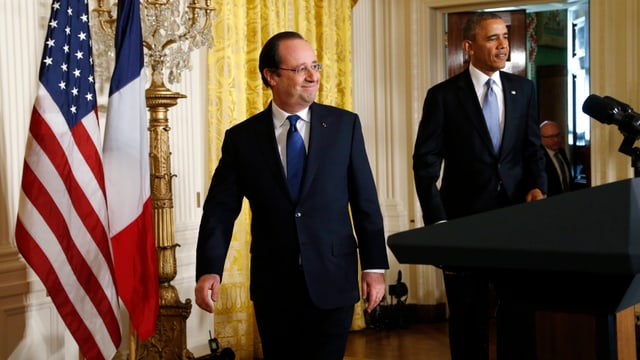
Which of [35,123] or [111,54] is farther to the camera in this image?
[111,54]

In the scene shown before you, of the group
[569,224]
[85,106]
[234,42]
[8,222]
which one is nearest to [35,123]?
[85,106]

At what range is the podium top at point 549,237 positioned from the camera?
→ 798 millimetres

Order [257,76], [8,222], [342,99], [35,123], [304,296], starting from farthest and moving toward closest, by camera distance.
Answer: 1. [342,99]
2. [257,76]
3. [8,222]
4. [35,123]
5. [304,296]

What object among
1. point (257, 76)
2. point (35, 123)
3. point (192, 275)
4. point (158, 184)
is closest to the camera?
point (35, 123)

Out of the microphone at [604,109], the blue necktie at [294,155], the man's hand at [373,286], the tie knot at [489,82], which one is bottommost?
the man's hand at [373,286]

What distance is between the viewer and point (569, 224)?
85 cm

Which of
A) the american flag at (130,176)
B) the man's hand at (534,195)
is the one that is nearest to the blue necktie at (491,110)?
the man's hand at (534,195)

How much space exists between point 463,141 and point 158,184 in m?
A: 1.43

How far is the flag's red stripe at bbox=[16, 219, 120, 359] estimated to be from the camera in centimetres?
318

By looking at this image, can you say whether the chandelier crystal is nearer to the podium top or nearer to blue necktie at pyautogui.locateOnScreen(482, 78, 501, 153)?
blue necktie at pyautogui.locateOnScreen(482, 78, 501, 153)

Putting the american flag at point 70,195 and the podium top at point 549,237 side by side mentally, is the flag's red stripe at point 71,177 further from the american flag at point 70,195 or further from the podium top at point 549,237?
the podium top at point 549,237

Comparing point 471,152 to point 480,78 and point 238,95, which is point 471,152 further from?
point 238,95

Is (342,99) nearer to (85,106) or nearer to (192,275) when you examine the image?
(192,275)

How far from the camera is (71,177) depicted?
329cm
